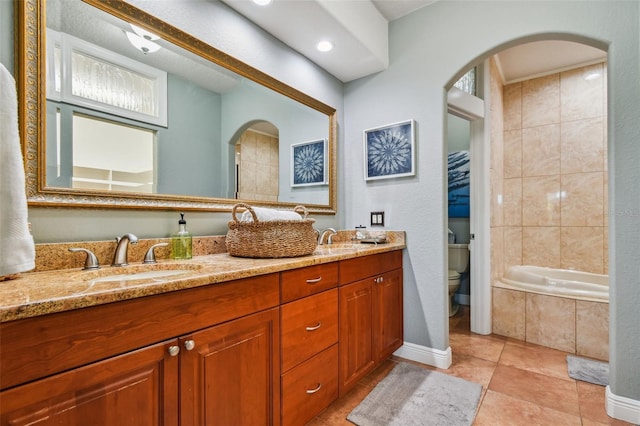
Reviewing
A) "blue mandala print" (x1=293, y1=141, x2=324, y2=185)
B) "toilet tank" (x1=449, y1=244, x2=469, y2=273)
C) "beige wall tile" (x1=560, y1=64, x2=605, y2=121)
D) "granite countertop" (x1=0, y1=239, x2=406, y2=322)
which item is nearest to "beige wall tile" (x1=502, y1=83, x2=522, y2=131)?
"beige wall tile" (x1=560, y1=64, x2=605, y2=121)

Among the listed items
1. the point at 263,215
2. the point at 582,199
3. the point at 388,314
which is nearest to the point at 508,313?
the point at 388,314

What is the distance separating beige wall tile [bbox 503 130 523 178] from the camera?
3.58 meters

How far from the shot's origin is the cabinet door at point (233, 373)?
94cm

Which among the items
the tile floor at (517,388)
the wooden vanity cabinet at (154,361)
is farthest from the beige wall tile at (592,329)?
the wooden vanity cabinet at (154,361)

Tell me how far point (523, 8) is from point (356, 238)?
1.86 meters

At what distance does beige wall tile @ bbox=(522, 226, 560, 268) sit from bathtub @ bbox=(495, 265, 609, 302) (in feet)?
0.26

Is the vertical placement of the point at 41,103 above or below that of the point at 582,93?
below

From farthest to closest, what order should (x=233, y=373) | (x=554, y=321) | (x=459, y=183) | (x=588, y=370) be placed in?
(x=459, y=183)
(x=554, y=321)
(x=588, y=370)
(x=233, y=373)

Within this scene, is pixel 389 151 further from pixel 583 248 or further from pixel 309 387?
pixel 583 248

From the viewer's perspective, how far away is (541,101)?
11.3 ft

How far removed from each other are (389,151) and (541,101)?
2.42m

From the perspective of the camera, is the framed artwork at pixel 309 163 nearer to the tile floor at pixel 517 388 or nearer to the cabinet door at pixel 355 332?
the cabinet door at pixel 355 332

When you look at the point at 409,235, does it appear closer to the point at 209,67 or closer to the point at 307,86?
the point at 307,86

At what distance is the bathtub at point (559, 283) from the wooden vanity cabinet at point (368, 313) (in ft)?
4.29
